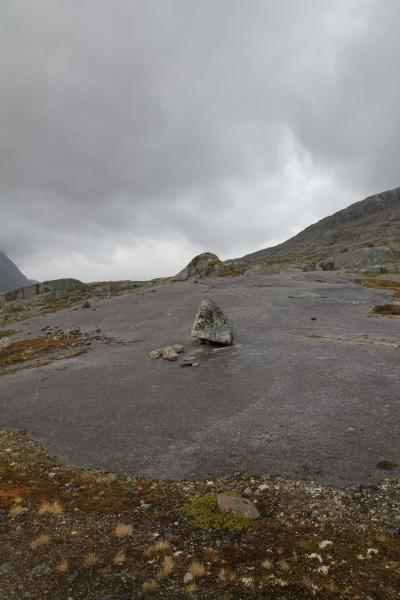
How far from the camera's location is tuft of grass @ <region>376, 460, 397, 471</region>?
1093 cm

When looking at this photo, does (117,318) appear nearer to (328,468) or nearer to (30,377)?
(30,377)

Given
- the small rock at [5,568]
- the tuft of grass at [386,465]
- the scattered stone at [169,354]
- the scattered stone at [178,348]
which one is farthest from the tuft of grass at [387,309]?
the small rock at [5,568]

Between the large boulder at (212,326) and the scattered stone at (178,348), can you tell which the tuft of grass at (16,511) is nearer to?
the scattered stone at (178,348)

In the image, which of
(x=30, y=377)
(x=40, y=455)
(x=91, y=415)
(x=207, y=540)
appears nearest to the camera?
(x=207, y=540)

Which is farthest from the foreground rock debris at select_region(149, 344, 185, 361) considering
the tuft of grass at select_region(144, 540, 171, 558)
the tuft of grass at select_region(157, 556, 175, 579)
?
the tuft of grass at select_region(157, 556, 175, 579)

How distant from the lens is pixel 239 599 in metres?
7.05

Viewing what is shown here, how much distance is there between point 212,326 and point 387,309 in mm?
20747

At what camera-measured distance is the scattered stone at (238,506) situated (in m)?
9.49

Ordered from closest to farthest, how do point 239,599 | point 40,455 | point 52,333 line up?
point 239,599 → point 40,455 → point 52,333

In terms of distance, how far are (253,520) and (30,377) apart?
20.1m

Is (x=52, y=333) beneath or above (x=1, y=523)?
above

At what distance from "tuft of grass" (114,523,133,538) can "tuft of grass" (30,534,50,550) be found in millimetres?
1756

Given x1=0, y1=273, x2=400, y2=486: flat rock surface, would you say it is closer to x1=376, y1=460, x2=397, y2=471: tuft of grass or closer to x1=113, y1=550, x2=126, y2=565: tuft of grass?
x1=376, y1=460, x2=397, y2=471: tuft of grass

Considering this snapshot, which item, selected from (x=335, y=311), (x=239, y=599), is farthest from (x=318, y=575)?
(x=335, y=311)
